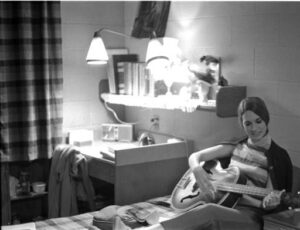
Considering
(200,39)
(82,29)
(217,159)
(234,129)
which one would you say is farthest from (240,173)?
(82,29)

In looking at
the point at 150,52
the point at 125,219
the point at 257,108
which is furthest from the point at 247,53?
the point at 125,219

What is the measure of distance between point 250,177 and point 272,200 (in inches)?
10.3

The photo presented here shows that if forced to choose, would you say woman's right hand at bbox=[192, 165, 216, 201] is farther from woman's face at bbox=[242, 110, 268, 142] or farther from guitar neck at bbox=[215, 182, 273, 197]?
woman's face at bbox=[242, 110, 268, 142]

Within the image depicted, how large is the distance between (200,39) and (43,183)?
62.9 inches

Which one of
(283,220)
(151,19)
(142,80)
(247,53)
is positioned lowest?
(283,220)

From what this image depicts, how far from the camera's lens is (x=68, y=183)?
329 cm

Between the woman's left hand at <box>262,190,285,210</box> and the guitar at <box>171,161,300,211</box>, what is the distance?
0.06 feet

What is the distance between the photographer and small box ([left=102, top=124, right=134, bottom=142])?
374 cm

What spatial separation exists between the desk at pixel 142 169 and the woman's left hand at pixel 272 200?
3.36 ft

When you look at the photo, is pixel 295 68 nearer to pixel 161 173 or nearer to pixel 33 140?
pixel 161 173

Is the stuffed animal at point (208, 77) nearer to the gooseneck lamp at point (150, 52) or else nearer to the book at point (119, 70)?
the gooseneck lamp at point (150, 52)

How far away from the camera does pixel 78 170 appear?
3.28 metres

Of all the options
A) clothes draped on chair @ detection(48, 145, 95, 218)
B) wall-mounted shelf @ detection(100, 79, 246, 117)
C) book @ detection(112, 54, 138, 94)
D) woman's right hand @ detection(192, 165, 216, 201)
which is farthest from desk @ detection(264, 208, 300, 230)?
book @ detection(112, 54, 138, 94)

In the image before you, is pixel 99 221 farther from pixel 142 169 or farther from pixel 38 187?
pixel 38 187
